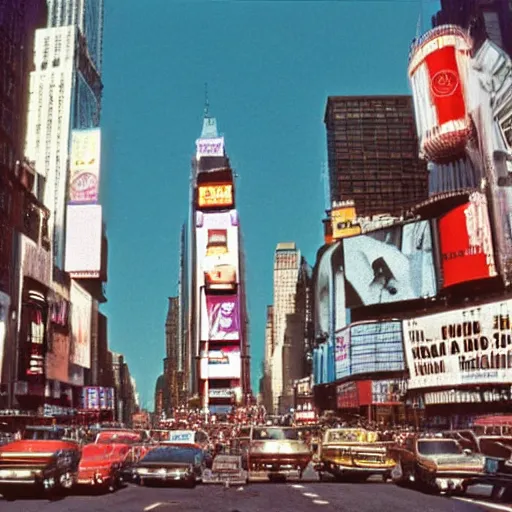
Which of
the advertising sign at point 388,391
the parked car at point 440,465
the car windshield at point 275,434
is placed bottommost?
the parked car at point 440,465

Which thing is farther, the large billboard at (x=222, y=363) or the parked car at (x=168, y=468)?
the large billboard at (x=222, y=363)

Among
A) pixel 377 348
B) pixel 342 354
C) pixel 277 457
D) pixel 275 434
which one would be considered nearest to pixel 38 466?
pixel 277 457

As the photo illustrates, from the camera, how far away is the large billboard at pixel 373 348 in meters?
90.6

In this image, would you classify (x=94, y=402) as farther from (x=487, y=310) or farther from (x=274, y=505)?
(x=274, y=505)

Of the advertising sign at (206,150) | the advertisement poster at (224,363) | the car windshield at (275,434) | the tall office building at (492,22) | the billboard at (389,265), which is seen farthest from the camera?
the advertising sign at (206,150)

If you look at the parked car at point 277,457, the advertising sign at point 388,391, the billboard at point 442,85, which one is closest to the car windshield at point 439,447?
the parked car at point 277,457

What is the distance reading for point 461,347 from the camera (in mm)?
78062

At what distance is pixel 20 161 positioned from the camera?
9144 cm

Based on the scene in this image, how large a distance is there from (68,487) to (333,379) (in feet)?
307

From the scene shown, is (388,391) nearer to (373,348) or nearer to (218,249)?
(373,348)

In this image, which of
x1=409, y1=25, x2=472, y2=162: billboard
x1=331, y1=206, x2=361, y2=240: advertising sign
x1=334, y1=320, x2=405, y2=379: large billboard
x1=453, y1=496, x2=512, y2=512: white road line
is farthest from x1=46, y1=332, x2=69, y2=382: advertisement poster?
x1=453, y1=496, x2=512, y2=512: white road line

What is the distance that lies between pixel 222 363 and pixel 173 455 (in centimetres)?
12651

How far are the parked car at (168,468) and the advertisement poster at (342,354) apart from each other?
258ft

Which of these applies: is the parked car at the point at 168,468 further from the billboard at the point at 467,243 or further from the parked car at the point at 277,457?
the billboard at the point at 467,243
